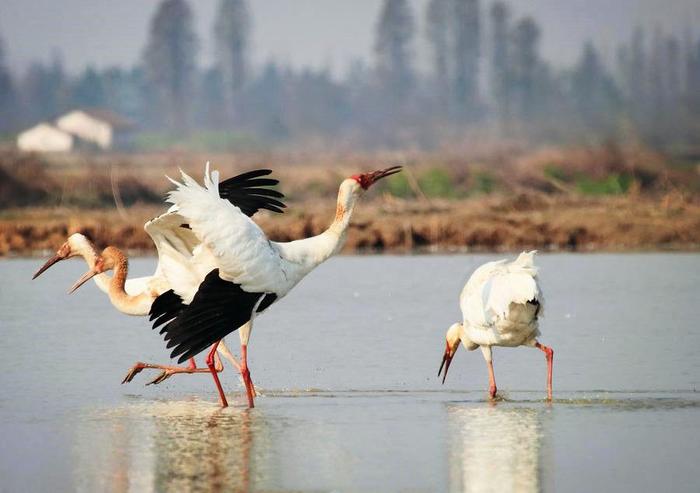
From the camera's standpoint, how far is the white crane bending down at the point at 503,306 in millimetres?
9496

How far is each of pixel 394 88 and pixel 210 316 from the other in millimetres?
73673

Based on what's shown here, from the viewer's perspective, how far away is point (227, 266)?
9.29 m

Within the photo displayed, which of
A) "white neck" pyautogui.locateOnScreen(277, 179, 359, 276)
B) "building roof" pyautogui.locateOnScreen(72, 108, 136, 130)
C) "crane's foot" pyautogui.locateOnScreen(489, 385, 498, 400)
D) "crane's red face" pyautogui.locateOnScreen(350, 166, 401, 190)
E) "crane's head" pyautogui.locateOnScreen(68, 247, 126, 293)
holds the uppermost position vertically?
"building roof" pyautogui.locateOnScreen(72, 108, 136, 130)

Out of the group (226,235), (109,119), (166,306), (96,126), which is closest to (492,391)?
(226,235)

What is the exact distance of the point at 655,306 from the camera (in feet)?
50.4

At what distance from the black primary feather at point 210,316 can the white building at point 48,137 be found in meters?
57.7

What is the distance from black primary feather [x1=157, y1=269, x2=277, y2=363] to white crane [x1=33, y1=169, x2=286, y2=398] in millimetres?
420

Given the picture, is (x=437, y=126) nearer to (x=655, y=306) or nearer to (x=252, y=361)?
(x=655, y=306)

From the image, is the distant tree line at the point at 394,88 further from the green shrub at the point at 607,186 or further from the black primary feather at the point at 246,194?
the black primary feather at the point at 246,194

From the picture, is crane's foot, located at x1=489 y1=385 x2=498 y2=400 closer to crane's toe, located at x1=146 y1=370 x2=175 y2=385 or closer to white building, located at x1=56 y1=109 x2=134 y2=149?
crane's toe, located at x1=146 y1=370 x2=175 y2=385

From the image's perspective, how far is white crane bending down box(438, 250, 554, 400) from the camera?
374 inches

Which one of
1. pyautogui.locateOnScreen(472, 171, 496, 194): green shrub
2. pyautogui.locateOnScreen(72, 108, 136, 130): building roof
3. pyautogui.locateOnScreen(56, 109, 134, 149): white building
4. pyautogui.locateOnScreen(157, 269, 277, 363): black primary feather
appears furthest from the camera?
pyautogui.locateOnScreen(72, 108, 136, 130): building roof

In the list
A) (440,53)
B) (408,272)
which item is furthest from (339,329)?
(440,53)

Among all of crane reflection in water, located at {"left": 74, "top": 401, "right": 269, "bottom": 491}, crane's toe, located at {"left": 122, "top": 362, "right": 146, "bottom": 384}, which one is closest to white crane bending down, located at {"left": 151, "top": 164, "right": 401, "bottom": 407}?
crane reflection in water, located at {"left": 74, "top": 401, "right": 269, "bottom": 491}
